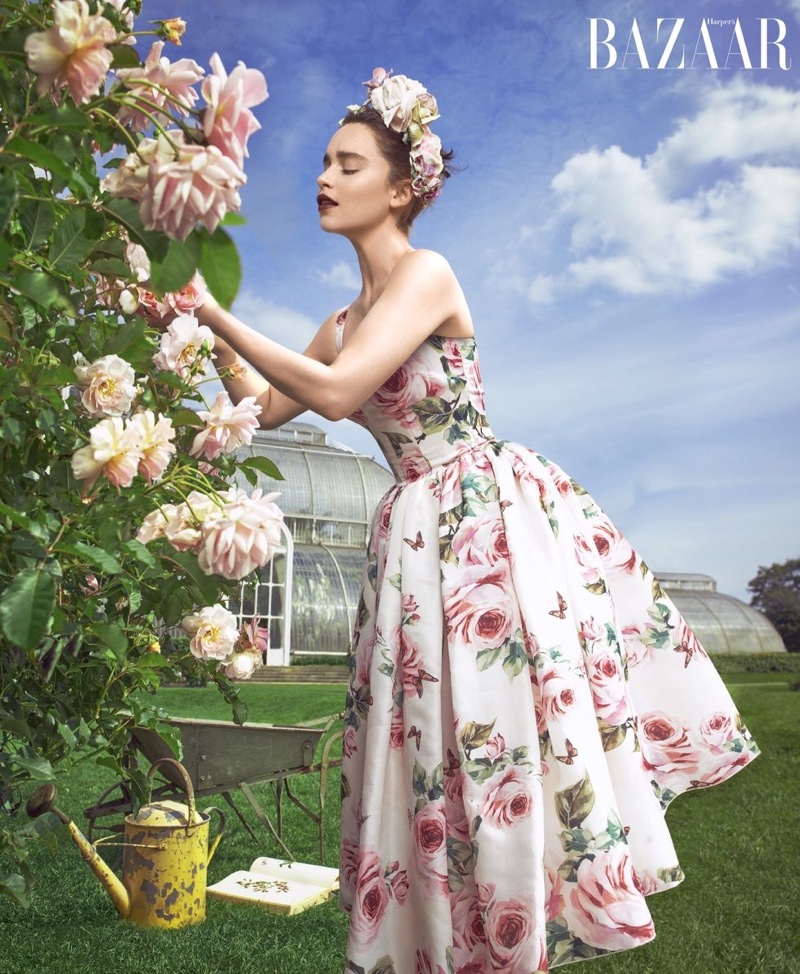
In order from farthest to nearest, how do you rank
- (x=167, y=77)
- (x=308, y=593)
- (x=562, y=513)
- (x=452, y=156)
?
(x=308, y=593)
(x=452, y=156)
(x=562, y=513)
(x=167, y=77)

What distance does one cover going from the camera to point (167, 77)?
3.39 feet

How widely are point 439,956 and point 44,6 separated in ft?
4.79

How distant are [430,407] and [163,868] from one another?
237 cm

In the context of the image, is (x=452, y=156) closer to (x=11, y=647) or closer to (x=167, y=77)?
(x=167, y=77)

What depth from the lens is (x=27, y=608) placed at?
0.84 m

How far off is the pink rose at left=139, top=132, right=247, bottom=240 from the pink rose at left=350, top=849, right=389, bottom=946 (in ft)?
4.01

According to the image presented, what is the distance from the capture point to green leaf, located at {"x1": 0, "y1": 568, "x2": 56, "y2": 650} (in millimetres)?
810

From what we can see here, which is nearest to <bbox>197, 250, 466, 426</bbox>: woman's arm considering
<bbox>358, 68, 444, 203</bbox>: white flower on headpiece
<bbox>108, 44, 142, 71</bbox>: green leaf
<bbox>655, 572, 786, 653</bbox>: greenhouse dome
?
<bbox>358, 68, 444, 203</bbox>: white flower on headpiece

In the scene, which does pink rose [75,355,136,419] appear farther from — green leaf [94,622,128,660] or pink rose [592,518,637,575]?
pink rose [592,518,637,575]

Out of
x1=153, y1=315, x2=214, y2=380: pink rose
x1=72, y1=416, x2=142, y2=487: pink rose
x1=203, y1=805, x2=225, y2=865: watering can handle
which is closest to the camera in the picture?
x1=72, y1=416, x2=142, y2=487: pink rose

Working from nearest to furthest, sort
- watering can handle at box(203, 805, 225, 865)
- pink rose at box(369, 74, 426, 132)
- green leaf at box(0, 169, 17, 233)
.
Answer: green leaf at box(0, 169, 17, 233) < pink rose at box(369, 74, 426, 132) < watering can handle at box(203, 805, 225, 865)

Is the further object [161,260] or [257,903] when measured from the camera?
Answer: [257,903]

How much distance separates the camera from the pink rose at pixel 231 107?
81cm

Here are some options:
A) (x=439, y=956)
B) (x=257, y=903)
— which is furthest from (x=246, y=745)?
(x=439, y=956)
